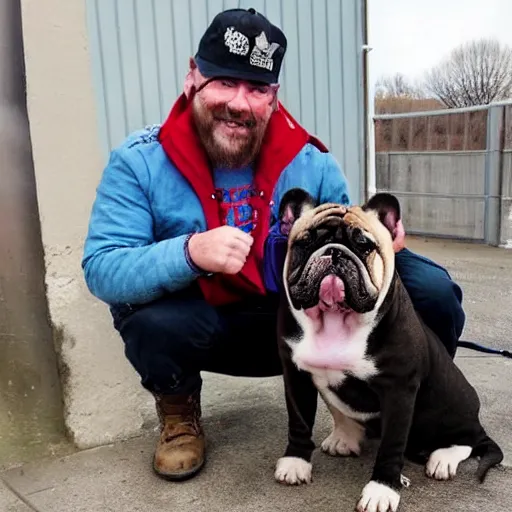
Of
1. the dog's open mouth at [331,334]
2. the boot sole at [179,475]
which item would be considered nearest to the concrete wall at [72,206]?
the boot sole at [179,475]

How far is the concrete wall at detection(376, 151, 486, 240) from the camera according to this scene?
9023 millimetres

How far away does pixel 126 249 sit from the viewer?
2.38 m

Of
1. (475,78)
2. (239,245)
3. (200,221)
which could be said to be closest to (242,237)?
(239,245)

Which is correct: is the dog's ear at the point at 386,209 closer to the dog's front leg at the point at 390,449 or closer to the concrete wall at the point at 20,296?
the dog's front leg at the point at 390,449

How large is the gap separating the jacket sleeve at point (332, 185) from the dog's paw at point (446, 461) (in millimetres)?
1019

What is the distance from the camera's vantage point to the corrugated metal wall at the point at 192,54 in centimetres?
375

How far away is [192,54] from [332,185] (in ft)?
5.58

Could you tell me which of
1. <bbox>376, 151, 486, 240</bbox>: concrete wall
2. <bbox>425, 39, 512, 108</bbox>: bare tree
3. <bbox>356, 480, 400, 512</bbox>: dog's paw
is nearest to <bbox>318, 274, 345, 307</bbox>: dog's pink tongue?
<bbox>356, 480, 400, 512</bbox>: dog's paw

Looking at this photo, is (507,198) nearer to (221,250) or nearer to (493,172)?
(493,172)

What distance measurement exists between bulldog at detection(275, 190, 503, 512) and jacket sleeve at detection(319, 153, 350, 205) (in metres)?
0.51

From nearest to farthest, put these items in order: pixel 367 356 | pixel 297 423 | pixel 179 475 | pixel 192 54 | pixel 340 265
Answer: pixel 340 265 < pixel 367 356 < pixel 297 423 < pixel 179 475 < pixel 192 54

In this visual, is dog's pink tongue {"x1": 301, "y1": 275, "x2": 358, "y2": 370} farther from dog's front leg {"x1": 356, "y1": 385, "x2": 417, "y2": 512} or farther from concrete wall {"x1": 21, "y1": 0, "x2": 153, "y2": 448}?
concrete wall {"x1": 21, "y1": 0, "x2": 153, "y2": 448}

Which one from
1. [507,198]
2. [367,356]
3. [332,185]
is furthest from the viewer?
[507,198]

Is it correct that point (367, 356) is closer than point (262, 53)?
Yes
